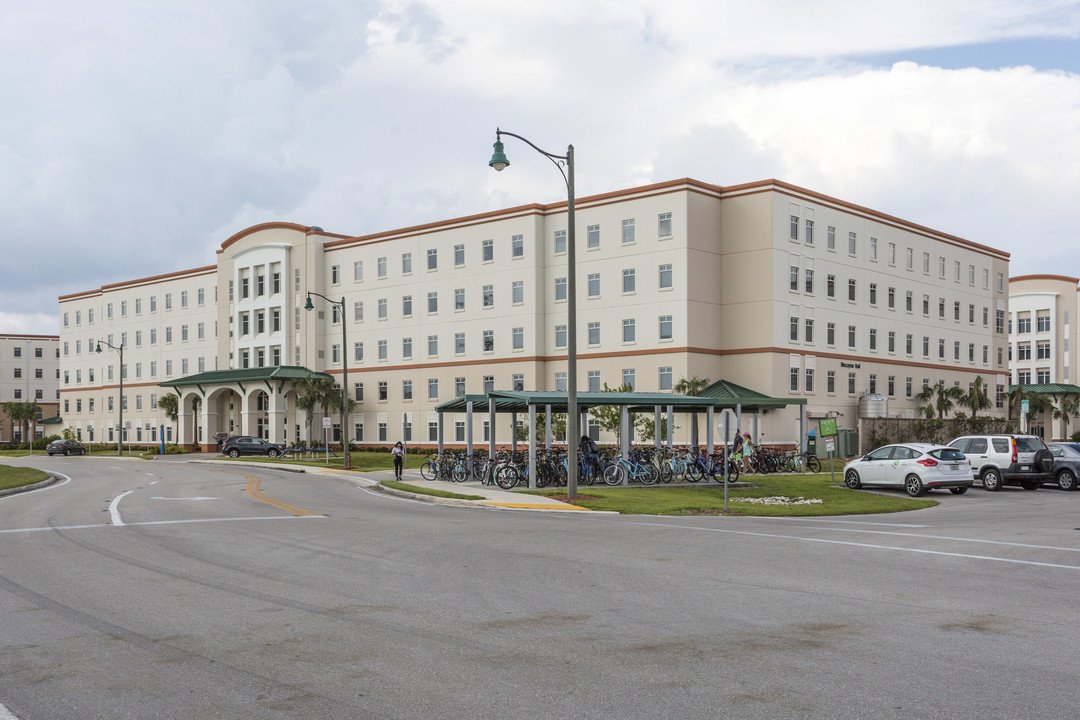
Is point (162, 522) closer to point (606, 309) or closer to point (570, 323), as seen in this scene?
Answer: point (570, 323)

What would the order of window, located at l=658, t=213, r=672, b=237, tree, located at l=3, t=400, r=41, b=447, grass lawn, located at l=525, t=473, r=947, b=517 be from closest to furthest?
grass lawn, located at l=525, t=473, r=947, b=517
window, located at l=658, t=213, r=672, b=237
tree, located at l=3, t=400, r=41, b=447

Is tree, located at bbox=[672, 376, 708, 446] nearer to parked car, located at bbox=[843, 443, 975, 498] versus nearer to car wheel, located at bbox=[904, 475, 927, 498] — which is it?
parked car, located at bbox=[843, 443, 975, 498]

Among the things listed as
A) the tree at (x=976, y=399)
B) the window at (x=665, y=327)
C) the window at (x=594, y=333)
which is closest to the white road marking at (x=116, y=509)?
the window at (x=665, y=327)

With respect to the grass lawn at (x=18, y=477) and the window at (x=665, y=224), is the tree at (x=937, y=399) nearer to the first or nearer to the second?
the window at (x=665, y=224)

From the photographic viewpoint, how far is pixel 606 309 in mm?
59812

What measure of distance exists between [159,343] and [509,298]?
4255 centimetres

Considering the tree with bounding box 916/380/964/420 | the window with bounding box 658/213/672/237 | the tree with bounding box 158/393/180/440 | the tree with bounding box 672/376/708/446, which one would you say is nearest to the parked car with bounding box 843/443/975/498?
the tree with bounding box 672/376/708/446

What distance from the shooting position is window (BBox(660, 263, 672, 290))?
5666 centimetres

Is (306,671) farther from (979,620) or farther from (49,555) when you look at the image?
(49,555)

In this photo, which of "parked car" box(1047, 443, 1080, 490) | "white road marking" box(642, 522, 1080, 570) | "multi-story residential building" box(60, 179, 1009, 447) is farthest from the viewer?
"multi-story residential building" box(60, 179, 1009, 447)

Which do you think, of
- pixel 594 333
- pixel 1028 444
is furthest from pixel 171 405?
pixel 1028 444

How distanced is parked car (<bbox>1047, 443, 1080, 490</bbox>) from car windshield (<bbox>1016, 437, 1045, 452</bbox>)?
104cm

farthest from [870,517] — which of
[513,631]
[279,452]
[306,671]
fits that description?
[279,452]

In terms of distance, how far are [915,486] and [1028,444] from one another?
213 inches
